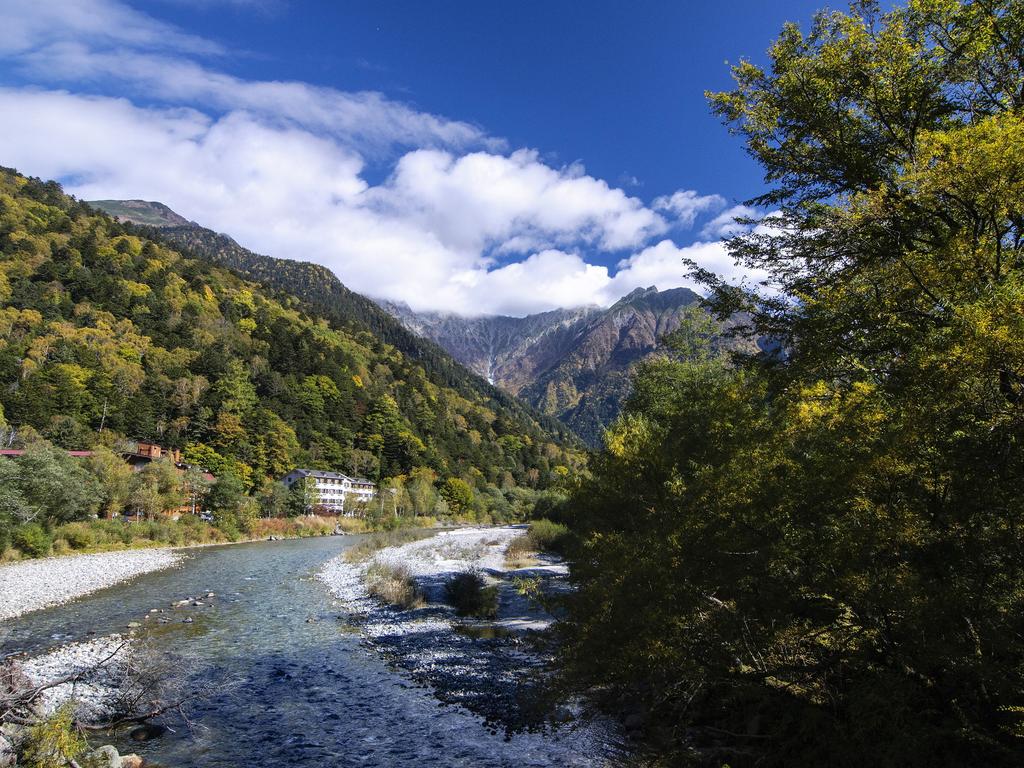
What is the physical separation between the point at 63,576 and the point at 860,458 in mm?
37399

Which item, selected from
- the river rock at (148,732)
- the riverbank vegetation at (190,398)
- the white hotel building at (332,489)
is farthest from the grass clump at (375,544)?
the river rock at (148,732)

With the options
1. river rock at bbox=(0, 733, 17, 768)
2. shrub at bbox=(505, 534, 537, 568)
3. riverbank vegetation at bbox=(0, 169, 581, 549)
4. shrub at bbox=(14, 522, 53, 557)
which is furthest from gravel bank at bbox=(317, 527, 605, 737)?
riverbank vegetation at bbox=(0, 169, 581, 549)

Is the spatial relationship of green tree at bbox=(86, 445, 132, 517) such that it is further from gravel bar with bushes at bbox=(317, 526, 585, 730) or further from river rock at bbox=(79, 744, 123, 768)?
river rock at bbox=(79, 744, 123, 768)

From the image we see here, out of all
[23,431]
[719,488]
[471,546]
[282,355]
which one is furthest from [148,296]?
[719,488]

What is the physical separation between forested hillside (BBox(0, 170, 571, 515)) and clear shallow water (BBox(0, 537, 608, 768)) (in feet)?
169

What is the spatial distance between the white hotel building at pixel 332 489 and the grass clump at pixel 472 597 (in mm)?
Answer: 55728

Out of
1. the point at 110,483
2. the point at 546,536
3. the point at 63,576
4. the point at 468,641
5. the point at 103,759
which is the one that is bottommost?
the point at 546,536

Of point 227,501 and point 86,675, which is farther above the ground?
point 86,675

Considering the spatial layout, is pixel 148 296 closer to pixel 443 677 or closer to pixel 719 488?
pixel 443 677

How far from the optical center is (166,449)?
252ft

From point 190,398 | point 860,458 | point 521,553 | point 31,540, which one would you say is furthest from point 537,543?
point 190,398

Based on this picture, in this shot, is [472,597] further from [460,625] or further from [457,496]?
[457,496]

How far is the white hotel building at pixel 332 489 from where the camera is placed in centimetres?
8231

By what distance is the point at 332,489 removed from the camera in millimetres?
91938
